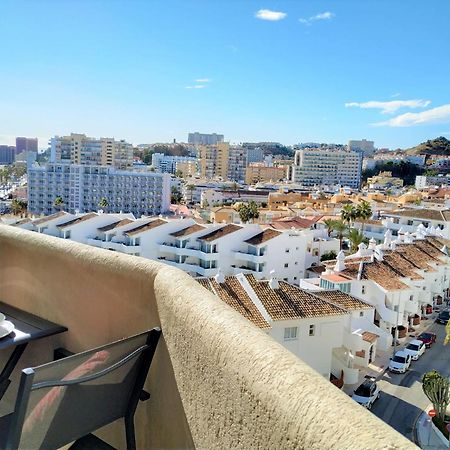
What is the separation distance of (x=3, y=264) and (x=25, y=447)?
2.27 m

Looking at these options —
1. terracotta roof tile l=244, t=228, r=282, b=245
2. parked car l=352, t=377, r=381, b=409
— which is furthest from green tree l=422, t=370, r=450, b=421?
terracotta roof tile l=244, t=228, r=282, b=245

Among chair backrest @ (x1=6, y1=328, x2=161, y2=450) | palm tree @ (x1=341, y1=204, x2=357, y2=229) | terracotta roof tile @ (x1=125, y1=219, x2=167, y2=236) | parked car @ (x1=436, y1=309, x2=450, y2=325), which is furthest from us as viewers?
palm tree @ (x1=341, y1=204, x2=357, y2=229)

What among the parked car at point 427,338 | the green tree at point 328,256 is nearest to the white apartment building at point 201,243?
the green tree at point 328,256

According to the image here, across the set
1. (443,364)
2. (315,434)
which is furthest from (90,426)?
(443,364)

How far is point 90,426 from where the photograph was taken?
2.87m

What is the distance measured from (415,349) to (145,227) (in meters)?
19.4

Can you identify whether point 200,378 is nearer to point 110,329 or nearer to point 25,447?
point 25,447

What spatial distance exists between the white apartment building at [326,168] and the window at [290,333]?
390 ft

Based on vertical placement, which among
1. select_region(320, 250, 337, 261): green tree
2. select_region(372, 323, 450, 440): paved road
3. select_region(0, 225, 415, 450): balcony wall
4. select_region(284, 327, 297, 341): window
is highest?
select_region(0, 225, 415, 450): balcony wall

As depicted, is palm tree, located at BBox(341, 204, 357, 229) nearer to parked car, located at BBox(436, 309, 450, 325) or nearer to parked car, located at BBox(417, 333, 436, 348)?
parked car, located at BBox(436, 309, 450, 325)

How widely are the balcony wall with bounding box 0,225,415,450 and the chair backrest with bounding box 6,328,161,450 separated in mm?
130

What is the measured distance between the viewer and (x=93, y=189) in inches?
3302

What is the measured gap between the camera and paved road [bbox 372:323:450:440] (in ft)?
58.7

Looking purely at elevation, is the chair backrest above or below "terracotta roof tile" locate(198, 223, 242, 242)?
above
